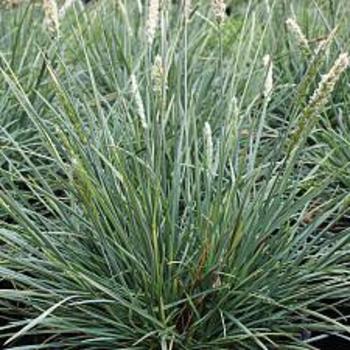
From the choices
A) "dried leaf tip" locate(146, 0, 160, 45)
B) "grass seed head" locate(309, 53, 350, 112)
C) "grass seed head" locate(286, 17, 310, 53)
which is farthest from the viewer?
"grass seed head" locate(286, 17, 310, 53)

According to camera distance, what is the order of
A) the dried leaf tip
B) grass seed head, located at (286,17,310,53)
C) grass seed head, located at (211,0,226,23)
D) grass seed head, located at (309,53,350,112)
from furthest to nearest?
grass seed head, located at (286,17,310,53) < grass seed head, located at (211,0,226,23) < the dried leaf tip < grass seed head, located at (309,53,350,112)

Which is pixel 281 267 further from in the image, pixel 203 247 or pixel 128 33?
pixel 128 33

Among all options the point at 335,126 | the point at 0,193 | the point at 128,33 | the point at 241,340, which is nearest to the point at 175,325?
the point at 241,340

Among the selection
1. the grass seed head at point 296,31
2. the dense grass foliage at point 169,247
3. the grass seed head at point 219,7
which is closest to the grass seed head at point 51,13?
the dense grass foliage at point 169,247

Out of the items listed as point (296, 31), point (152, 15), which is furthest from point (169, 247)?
point (296, 31)

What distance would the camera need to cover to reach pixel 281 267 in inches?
80.3

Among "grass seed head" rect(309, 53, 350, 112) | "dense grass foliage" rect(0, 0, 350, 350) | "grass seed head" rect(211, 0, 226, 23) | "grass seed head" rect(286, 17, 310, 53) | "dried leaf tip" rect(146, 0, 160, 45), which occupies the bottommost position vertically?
"dense grass foliage" rect(0, 0, 350, 350)

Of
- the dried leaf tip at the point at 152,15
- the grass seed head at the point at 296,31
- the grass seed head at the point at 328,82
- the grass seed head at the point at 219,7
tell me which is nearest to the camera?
the grass seed head at the point at 328,82

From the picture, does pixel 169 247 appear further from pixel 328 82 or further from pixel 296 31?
pixel 296 31

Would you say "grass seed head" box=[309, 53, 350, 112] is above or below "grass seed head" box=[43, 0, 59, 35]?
below

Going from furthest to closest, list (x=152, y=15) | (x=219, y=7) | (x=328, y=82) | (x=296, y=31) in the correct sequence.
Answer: (x=296, y=31)
(x=219, y=7)
(x=152, y=15)
(x=328, y=82)

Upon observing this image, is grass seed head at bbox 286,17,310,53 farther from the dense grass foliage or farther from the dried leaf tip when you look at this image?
the dried leaf tip

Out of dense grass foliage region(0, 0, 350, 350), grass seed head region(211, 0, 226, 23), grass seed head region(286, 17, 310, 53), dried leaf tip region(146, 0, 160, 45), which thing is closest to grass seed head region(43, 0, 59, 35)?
dense grass foliage region(0, 0, 350, 350)

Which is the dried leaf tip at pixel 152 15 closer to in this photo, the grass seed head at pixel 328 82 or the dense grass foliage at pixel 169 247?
the dense grass foliage at pixel 169 247
